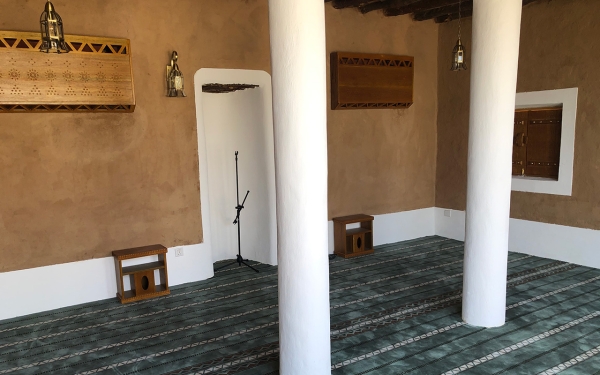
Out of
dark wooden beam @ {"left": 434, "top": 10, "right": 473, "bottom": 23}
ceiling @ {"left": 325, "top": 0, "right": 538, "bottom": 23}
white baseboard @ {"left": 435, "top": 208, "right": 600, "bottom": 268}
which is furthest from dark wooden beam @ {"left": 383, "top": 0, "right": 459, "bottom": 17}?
white baseboard @ {"left": 435, "top": 208, "right": 600, "bottom": 268}

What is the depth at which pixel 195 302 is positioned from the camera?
5.15m

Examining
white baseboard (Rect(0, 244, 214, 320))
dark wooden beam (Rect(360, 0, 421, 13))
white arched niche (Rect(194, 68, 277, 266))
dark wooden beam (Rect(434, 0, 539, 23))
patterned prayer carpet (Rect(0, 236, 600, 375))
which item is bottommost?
patterned prayer carpet (Rect(0, 236, 600, 375))

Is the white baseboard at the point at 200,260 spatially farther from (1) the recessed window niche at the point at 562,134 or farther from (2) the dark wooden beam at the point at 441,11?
(2) the dark wooden beam at the point at 441,11

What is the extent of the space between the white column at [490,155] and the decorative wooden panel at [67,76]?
362 cm

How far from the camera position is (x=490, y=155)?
4.10m

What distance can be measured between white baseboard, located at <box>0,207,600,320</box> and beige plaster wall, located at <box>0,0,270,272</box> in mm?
159

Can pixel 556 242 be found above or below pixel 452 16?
below

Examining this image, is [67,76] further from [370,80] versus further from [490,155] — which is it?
[490,155]

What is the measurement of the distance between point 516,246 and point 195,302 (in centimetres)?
461

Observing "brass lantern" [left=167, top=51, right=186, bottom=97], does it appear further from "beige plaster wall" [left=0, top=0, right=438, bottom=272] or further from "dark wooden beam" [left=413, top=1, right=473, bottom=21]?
"dark wooden beam" [left=413, top=1, right=473, bottom=21]

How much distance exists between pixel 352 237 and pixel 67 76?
4169 millimetres

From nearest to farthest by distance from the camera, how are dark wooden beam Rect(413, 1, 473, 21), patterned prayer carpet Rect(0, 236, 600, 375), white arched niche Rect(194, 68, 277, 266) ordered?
patterned prayer carpet Rect(0, 236, 600, 375)
white arched niche Rect(194, 68, 277, 266)
dark wooden beam Rect(413, 1, 473, 21)

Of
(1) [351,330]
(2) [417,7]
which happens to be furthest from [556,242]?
(2) [417,7]

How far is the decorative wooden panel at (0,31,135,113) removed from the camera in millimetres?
4559
